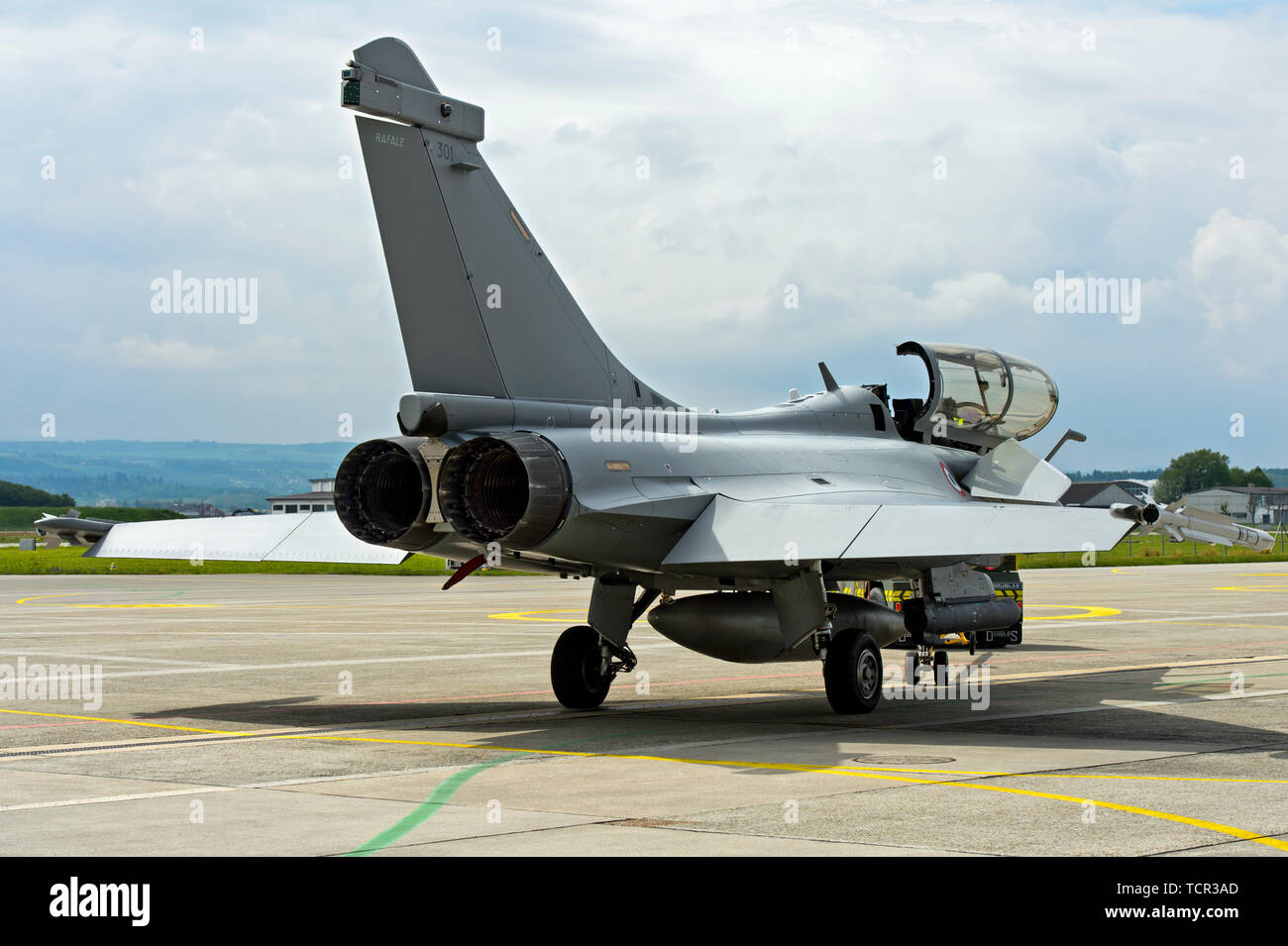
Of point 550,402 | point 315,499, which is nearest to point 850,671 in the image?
point 550,402

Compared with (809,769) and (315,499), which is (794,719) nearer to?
(809,769)

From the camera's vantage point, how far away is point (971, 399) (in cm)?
1702

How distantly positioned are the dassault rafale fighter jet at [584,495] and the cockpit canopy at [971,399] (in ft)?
5.09

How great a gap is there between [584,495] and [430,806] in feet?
13.3

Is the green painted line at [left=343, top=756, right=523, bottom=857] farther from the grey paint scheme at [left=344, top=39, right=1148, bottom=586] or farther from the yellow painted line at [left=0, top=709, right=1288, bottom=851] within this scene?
the grey paint scheme at [left=344, top=39, right=1148, bottom=586]

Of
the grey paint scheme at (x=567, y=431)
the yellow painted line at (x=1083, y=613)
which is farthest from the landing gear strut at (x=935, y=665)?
the yellow painted line at (x=1083, y=613)

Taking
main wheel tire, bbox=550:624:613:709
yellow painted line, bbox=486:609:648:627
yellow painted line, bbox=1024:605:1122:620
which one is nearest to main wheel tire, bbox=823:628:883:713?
main wheel tire, bbox=550:624:613:709

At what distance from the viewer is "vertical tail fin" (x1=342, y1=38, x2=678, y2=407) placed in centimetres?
1245

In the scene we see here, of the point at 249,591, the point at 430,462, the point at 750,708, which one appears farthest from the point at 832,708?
the point at 249,591

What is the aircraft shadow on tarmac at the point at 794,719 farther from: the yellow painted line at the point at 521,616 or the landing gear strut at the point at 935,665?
the yellow painted line at the point at 521,616

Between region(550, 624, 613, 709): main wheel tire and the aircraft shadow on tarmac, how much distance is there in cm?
22

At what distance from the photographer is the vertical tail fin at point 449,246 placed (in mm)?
12453
